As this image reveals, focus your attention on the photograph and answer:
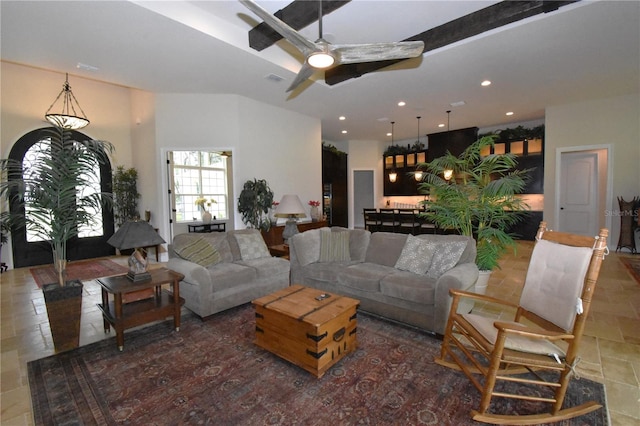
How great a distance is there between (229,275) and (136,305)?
2.97ft

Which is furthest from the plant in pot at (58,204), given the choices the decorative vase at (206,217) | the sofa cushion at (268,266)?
the decorative vase at (206,217)

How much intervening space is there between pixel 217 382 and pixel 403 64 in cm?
456

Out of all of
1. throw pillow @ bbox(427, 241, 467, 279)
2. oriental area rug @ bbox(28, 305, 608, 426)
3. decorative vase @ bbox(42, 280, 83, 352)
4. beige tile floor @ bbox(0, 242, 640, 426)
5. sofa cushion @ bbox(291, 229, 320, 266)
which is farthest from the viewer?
sofa cushion @ bbox(291, 229, 320, 266)

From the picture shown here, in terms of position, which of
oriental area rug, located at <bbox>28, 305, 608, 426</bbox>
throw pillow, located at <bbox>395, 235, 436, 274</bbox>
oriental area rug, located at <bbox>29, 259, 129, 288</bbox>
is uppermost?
throw pillow, located at <bbox>395, 235, 436, 274</bbox>

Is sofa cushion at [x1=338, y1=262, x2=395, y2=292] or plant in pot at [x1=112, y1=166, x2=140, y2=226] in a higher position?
plant in pot at [x1=112, y1=166, x2=140, y2=226]

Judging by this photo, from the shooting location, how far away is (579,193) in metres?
6.96

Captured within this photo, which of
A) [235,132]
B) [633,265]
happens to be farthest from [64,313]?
[633,265]

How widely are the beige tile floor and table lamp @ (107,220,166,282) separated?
734 millimetres

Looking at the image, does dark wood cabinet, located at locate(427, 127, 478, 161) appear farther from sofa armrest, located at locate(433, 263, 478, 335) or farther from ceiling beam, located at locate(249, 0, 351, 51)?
sofa armrest, located at locate(433, 263, 478, 335)

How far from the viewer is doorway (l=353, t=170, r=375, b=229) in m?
11.2

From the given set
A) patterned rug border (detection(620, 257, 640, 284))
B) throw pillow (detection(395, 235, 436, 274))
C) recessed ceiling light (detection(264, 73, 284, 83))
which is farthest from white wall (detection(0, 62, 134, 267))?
patterned rug border (detection(620, 257, 640, 284))

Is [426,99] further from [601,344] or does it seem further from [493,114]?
[601,344]

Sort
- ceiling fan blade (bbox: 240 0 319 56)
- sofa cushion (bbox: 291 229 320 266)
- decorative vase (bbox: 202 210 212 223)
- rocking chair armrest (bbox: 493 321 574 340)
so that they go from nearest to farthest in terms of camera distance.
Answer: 1. rocking chair armrest (bbox: 493 321 574 340)
2. ceiling fan blade (bbox: 240 0 319 56)
3. sofa cushion (bbox: 291 229 320 266)
4. decorative vase (bbox: 202 210 212 223)

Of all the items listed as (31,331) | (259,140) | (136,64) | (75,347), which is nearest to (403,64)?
(259,140)
